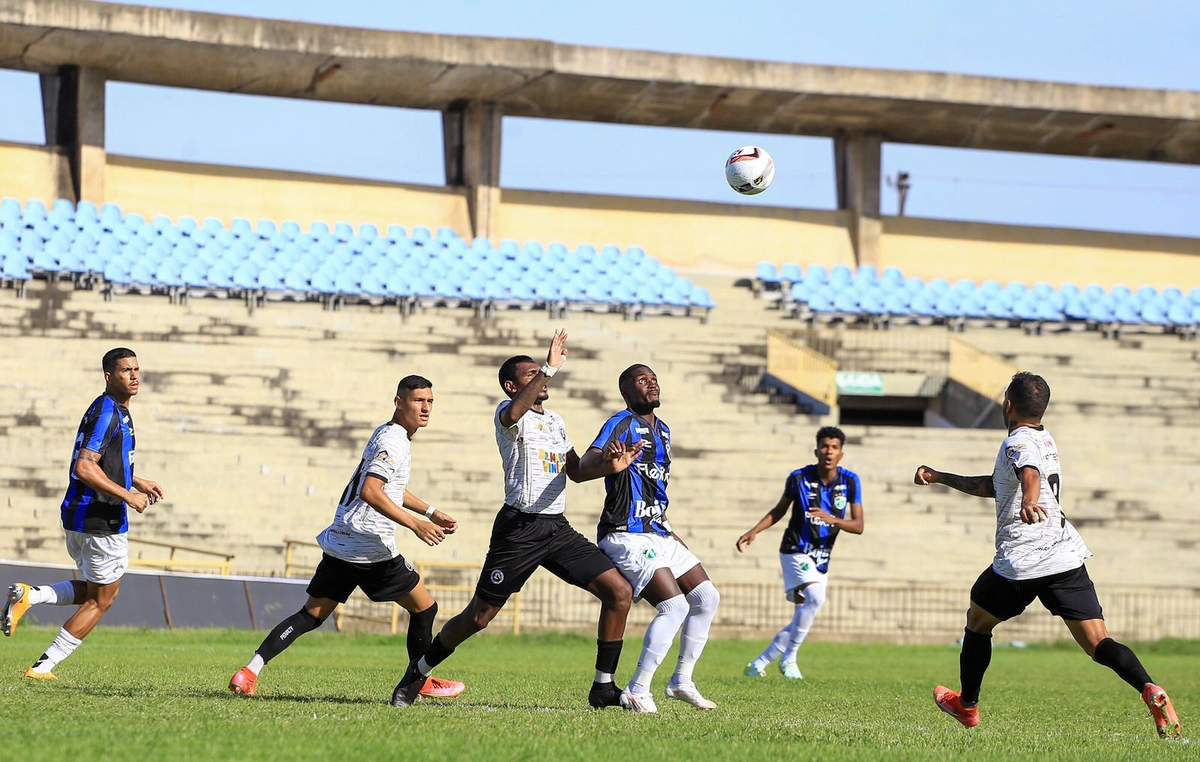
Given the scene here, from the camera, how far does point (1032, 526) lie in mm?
8797

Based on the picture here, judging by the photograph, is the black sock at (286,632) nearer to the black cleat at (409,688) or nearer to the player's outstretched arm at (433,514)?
the black cleat at (409,688)

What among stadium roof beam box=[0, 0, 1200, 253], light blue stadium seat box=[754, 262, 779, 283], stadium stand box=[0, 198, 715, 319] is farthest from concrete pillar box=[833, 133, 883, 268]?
stadium stand box=[0, 198, 715, 319]

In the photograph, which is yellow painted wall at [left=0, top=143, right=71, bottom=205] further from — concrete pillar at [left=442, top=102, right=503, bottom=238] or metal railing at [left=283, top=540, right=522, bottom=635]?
metal railing at [left=283, top=540, right=522, bottom=635]

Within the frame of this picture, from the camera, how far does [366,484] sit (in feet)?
28.7

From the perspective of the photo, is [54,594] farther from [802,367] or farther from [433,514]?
[802,367]

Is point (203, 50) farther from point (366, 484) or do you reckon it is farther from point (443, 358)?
point (366, 484)

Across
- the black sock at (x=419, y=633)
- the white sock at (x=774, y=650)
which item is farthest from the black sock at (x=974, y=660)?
the white sock at (x=774, y=650)

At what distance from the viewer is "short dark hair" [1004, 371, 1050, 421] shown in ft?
29.0

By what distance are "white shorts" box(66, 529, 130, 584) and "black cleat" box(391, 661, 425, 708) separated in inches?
80.1

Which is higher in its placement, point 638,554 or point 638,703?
point 638,554

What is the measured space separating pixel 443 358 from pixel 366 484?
790 inches

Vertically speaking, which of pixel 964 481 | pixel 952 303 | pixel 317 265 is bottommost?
pixel 964 481

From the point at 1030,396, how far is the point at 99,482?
5.58 m

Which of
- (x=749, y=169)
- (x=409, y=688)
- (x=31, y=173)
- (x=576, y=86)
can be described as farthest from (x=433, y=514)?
(x=576, y=86)
